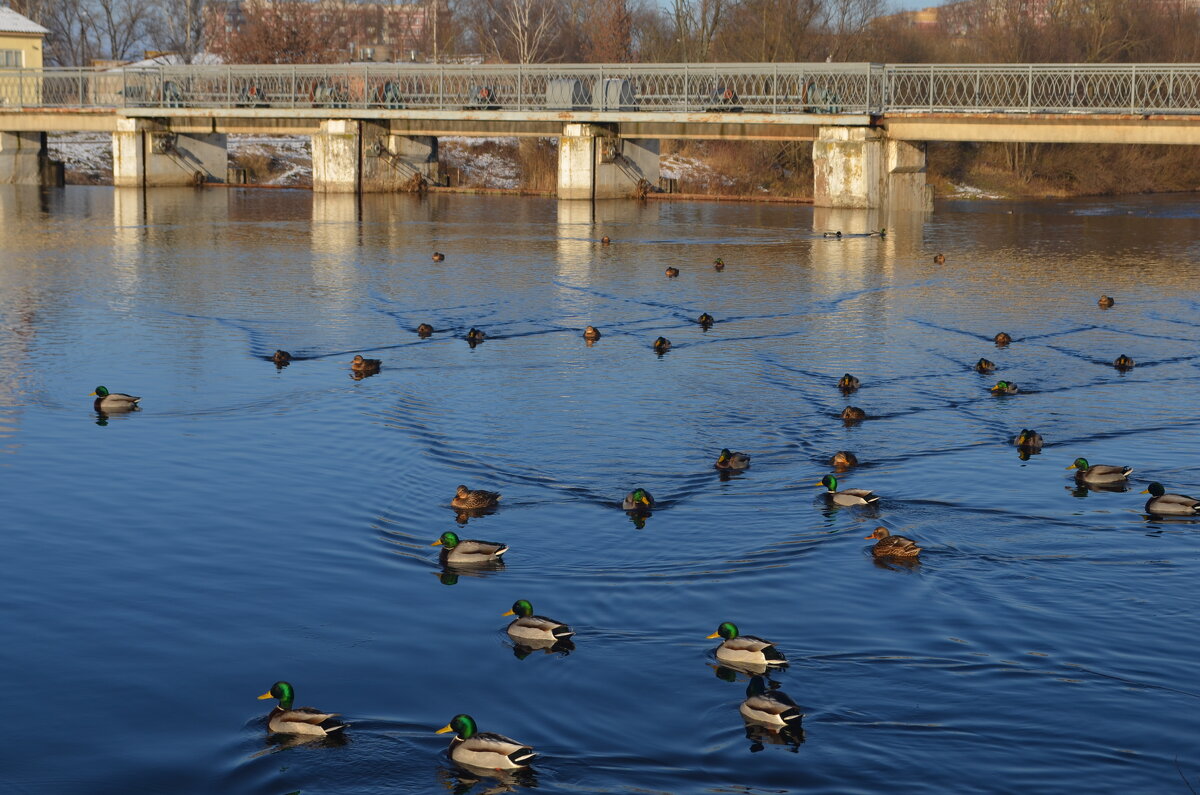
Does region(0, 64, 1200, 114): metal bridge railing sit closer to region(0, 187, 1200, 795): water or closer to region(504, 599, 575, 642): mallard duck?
region(0, 187, 1200, 795): water

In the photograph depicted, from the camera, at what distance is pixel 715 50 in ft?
288

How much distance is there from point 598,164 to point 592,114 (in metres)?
2.99

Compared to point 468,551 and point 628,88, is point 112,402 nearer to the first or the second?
point 468,551

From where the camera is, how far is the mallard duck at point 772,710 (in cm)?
1109

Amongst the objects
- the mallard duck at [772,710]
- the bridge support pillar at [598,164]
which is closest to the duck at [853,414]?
the mallard duck at [772,710]

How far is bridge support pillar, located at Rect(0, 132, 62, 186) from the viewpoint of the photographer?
73.4 meters

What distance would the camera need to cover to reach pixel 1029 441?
19.5m

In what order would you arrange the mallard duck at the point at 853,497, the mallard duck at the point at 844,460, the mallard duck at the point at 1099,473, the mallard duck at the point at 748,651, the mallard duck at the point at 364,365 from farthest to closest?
1. the mallard duck at the point at 364,365
2. the mallard duck at the point at 844,460
3. the mallard duck at the point at 1099,473
4. the mallard duck at the point at 853,497
5. the mallard duck at the point at 748,651

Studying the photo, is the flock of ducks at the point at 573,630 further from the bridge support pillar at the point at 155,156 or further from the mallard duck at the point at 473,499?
the bridge support pillar at the point at 155,156

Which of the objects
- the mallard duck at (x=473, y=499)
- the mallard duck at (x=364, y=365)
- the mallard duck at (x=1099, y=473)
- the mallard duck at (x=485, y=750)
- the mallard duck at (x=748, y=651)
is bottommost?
the mallard duck at (x=485, y=750)

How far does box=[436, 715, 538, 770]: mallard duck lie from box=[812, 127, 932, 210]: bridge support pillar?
46463 mm

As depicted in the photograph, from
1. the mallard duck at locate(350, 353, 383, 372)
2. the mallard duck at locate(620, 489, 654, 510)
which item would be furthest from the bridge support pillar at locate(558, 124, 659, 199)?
the mallard duck at locate(620, 489, 654, 510)

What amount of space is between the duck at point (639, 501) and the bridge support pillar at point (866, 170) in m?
40.3

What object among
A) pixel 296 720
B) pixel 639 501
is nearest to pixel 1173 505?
pixel 639 501
